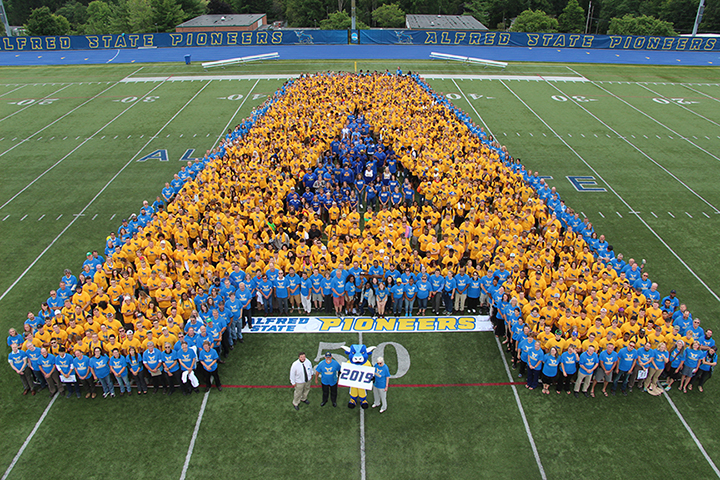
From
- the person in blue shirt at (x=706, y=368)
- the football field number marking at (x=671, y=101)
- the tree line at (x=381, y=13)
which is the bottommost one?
the person in blue shirt at (x=706, y=368)

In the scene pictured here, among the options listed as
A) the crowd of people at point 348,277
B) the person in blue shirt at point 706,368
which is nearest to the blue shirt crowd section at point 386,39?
the crowd of people at point 348,277

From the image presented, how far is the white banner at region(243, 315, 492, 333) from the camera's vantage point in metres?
11.1

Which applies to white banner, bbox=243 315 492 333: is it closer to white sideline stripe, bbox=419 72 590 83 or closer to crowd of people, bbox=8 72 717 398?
crowd of people, bbox=8 72 717 398

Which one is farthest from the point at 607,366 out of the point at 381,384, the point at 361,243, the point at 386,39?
the point at 386,39

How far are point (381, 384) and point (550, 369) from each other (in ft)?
10.5

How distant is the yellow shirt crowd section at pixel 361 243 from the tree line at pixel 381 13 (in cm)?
5364

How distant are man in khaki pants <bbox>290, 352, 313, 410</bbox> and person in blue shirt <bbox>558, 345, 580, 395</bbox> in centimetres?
468

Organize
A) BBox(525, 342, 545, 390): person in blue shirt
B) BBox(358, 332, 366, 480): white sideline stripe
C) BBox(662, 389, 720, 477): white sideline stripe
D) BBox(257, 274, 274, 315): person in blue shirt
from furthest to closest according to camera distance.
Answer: BBox(257, 274, 274, 315): person in blue shirt
BBox(525, 342, 545, 390): person in blue shirt
BBox(662, 389, 720, 477): white sideline stripe
BBox(358, 332, 366, 480): white sideline stripe

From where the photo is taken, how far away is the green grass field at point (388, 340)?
26.7ft

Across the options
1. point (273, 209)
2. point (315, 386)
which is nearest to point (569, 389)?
point (315, 386)

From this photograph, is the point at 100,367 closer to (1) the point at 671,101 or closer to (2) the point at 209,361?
(2) the point at 209,361

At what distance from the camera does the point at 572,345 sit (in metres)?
8.85

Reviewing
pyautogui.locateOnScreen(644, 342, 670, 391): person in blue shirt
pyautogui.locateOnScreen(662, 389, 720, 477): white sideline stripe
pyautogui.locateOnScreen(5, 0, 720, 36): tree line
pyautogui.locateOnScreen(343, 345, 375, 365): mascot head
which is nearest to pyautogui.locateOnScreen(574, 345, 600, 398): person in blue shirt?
pyautogui.locateOnScreen(644, 342, 670, 391): person in blue shirt

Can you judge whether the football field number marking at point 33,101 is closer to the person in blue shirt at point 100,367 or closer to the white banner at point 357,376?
the person in blue shirt at point 100,367
